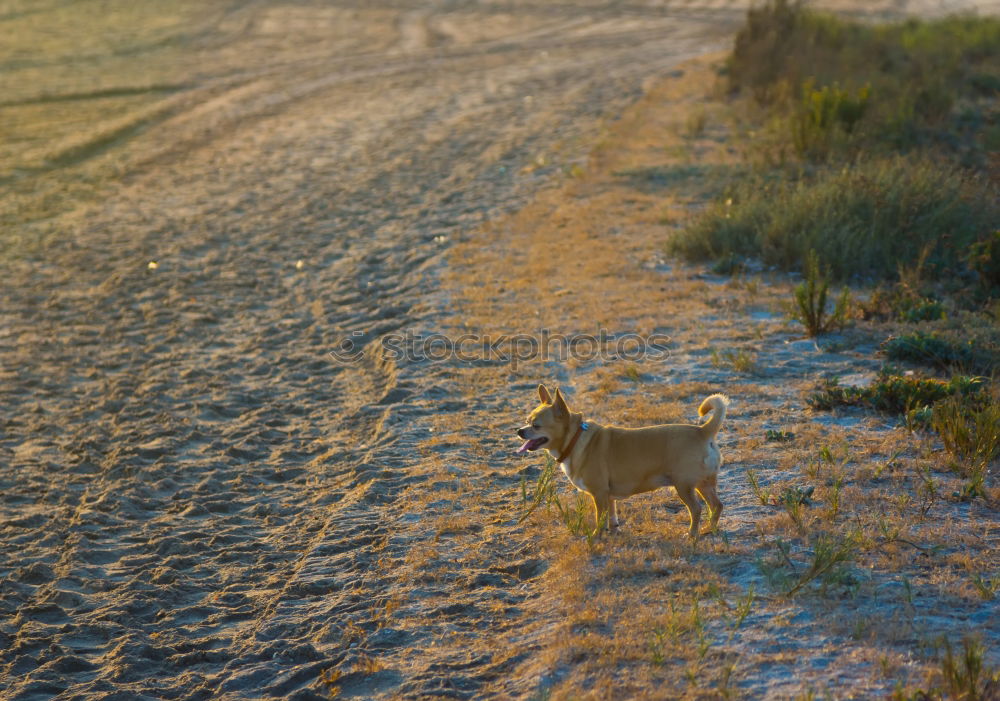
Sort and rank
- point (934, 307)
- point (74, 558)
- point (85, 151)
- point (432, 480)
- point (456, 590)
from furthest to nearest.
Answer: point (85, 151) → point (934, 307) → point (432, 480) → point (74, 558) → point (456, 590)

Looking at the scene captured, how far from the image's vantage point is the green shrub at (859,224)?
35.8ft

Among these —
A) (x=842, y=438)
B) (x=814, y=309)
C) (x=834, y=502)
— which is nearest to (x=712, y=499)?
(x=834, y=502)

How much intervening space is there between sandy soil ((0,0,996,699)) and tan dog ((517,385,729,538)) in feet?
2.01

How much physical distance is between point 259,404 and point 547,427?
12.7ft

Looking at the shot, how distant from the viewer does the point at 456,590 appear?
603 centimetres

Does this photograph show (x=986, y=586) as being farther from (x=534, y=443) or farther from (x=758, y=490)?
(x=534, y=443)

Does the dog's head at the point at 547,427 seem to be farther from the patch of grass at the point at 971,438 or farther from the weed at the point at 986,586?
the patch of grass at the point at 971,438

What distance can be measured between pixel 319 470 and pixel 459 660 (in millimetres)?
2858

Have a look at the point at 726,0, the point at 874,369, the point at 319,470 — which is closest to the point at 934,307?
the point at 874,369

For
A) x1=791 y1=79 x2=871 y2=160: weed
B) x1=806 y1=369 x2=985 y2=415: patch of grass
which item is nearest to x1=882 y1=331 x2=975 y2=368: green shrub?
x1=806 y1=369 x2=985 y2=415: patch of grass

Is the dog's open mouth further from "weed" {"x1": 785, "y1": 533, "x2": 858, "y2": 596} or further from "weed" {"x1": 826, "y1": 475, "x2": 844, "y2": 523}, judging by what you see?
"weed" {"x1": 826, "y1": 475, "x2": 844, "y2": 523}

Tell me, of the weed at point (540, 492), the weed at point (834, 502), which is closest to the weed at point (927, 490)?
the weed at point (834, 502)

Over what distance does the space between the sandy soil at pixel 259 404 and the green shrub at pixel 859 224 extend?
2.52 metres

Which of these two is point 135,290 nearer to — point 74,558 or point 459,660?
point 74,558
